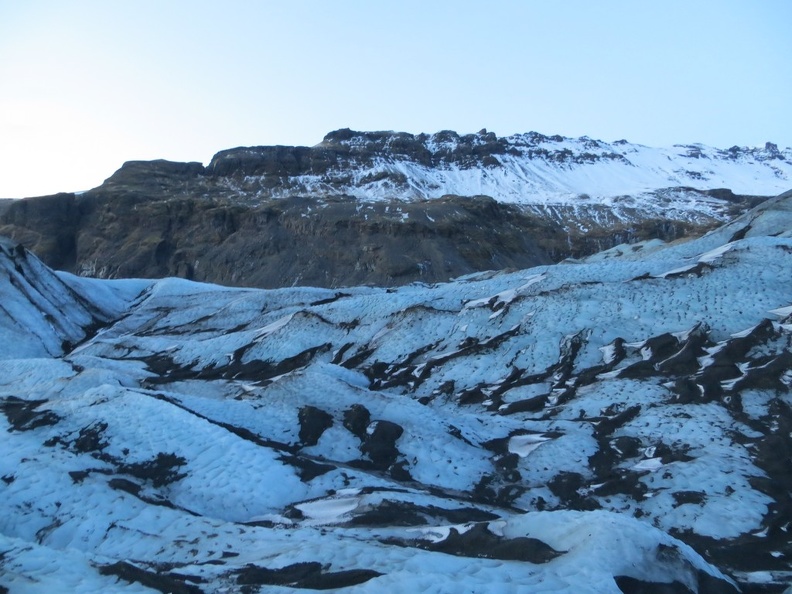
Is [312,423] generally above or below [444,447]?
above

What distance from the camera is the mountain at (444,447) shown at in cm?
960

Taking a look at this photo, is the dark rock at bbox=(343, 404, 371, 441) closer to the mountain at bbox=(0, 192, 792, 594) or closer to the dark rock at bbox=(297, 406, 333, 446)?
the mountain at bbox=(0, 192, 792, 594)

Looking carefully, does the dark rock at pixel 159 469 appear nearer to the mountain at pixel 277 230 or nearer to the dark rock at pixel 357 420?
the dark rock at pixel 357 420

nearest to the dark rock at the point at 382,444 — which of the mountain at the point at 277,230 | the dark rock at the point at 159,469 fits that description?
the dark rock at the point at 159,469

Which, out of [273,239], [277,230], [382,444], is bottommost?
[382,444]

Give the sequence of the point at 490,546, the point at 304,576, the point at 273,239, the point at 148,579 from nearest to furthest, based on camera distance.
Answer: the point at 148,579
the point at 304,576
the point at 490,546
the point at 273,239

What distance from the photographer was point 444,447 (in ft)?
58.5

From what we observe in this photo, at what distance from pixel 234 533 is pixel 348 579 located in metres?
3.61

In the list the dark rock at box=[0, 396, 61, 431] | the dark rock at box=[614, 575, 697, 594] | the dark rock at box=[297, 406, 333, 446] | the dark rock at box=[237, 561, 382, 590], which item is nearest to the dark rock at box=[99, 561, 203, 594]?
the dark rock at box=[237, 561, 382, 590]

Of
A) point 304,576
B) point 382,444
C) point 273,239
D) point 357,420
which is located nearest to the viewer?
point 304,576

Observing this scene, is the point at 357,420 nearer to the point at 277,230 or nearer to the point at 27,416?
the point at 27,416

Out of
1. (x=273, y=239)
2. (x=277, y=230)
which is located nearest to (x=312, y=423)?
(x=273, y=239)

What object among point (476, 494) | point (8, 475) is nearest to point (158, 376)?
point (8, 475)

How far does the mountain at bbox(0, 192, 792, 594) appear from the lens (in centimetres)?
960
